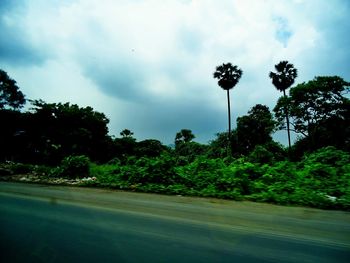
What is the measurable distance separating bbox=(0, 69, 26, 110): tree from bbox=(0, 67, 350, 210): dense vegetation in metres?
0.13

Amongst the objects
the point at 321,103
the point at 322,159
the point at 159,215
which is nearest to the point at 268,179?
the point at 322,159

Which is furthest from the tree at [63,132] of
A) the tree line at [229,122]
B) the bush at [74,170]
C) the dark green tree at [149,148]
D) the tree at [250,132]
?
the tree at [250,132]

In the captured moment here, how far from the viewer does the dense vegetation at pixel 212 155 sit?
32.2 ft

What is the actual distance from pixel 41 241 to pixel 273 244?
10.7ft

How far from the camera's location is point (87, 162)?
1602cm

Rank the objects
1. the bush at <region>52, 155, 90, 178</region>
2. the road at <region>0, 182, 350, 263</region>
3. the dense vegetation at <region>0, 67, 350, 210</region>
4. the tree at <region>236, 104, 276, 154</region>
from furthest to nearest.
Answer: the tree at <region>236, 104, 276, 154</region>
the bush at <region>52, 155, 90, 178</region>
the dense vegetation at <region>0, 67, 350, 210</region>
the road at <region>0, 182, 350, 263</region>

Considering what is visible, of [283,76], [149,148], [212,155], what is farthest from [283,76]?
[149,148]

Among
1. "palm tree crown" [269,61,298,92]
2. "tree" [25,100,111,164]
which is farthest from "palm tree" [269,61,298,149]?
"tree" [25,100,111,164]

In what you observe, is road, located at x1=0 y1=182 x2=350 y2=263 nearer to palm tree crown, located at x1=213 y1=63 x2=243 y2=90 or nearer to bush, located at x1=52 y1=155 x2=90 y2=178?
bush, located at x1=52 y1=155 x2=90 y2=178

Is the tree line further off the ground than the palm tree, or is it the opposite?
the palm tree

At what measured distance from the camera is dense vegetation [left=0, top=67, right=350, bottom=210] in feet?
32.2

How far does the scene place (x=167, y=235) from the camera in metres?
4.25

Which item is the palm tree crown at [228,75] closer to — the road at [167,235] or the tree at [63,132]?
the tree at [63,132]

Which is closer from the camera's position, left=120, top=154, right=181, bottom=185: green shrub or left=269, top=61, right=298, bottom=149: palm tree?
left=120, top=154, right=181, bottom=185: green shrub
